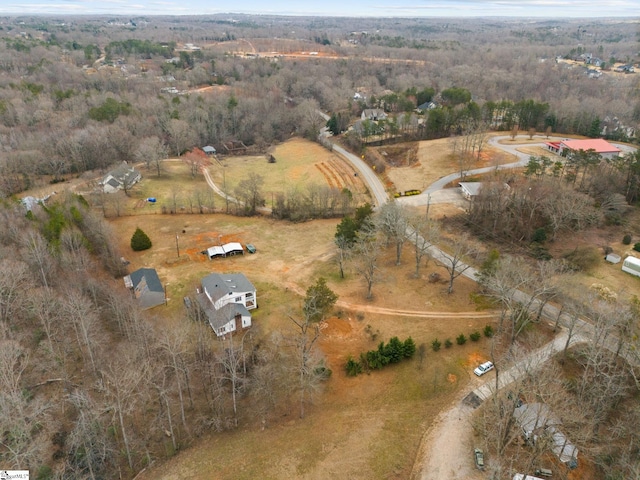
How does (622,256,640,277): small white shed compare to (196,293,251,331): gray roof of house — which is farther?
(622,256,640,277): small white shed

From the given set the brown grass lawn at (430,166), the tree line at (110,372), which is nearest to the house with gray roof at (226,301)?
the tree line at (110,372)

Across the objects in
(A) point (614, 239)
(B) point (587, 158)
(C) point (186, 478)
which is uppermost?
(B) point (587, 158)

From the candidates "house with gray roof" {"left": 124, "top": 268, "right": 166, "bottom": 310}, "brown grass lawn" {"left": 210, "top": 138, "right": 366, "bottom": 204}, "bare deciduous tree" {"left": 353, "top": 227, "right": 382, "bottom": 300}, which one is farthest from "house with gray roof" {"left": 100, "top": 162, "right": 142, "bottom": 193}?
"bare deciduous tree" {"left": 353, "top": 227, "right": 382, "bottom": 300}

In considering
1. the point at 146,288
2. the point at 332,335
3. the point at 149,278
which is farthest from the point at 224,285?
the point at 332,335

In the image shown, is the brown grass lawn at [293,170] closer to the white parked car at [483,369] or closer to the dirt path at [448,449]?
the white parked car at [483,369]

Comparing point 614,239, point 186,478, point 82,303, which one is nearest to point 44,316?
point 82,303

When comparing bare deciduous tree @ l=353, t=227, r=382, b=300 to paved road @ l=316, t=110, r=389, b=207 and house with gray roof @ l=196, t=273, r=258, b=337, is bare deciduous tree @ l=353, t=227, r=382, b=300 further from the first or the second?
paved road @ l=316, t=110, r=389, b=207

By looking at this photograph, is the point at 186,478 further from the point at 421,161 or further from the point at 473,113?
the point at 473,113
